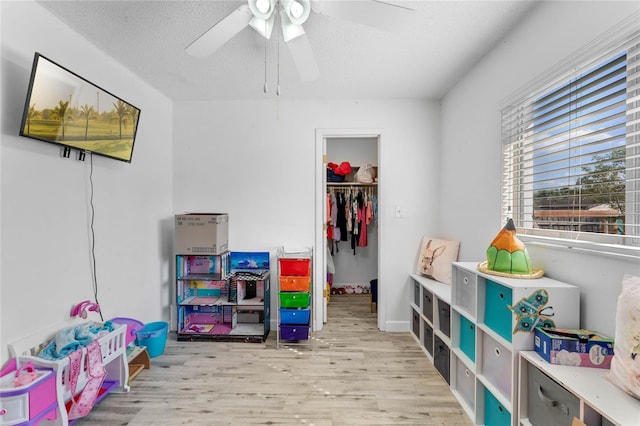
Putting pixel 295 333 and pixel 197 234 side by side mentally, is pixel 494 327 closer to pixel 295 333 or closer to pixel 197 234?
pixel 295 333

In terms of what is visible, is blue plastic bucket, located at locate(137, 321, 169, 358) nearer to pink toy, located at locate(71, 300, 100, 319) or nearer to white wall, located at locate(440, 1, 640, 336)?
pink toy, located at locate(71, 300, 100, 319)

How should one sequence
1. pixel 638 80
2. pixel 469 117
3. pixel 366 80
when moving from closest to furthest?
pixel 638 80 → pixel 469 117 → pixel 366 80

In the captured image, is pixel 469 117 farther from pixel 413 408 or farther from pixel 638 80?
pixel 413 408

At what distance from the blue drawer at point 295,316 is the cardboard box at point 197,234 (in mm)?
877

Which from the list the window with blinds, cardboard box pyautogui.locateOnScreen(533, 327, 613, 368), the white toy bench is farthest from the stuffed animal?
the white toy bench

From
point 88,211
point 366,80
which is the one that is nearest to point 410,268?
point 366,80

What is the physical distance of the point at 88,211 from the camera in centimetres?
205

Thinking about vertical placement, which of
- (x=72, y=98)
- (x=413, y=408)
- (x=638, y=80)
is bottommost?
(x=413, y=408)

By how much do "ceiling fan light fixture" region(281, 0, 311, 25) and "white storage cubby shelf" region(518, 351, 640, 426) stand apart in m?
1.98

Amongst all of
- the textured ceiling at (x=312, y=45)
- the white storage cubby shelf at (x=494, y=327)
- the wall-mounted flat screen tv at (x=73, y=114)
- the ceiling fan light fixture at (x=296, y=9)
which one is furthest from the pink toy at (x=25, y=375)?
the white storage cubby shelf at (x=494, y=327)

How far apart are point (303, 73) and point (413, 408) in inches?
90.3

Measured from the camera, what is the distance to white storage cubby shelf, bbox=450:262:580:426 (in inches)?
54.1

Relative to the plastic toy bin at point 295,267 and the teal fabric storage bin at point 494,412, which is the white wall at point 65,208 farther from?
the teal fabric storage bin at point 494,412

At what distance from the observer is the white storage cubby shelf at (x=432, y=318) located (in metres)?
2.20
